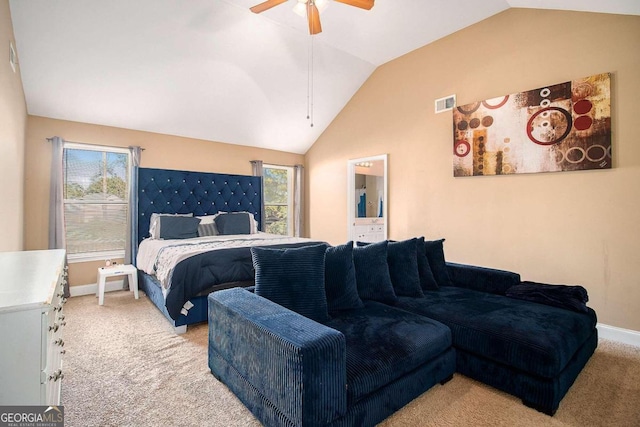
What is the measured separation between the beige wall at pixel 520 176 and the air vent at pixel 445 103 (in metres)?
0.08

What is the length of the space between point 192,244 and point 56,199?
77.4 inches

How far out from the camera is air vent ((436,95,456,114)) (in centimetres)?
411

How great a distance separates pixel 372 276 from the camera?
2535 millimetres

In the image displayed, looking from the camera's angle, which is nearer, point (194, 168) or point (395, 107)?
point (395, 107)

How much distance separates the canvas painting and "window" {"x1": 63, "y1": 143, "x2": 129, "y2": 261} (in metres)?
4.88

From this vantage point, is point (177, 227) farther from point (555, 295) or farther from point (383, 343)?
point (555, 295)

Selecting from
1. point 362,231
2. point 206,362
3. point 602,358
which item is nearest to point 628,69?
point 602,358

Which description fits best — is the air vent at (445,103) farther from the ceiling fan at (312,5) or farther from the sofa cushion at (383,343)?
the sofa cushion at (383,343)

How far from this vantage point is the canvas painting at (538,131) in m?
2.98

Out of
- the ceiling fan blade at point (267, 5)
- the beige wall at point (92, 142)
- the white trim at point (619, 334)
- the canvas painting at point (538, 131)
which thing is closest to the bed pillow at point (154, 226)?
the beige wall at point (92, 142)

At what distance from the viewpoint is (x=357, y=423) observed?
154 centimetres

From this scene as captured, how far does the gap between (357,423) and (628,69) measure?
3800 millimetres

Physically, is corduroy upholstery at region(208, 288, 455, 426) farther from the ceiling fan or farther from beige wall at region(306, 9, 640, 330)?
the ceiling fan

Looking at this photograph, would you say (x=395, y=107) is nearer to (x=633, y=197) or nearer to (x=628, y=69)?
(x=628, y=69)
